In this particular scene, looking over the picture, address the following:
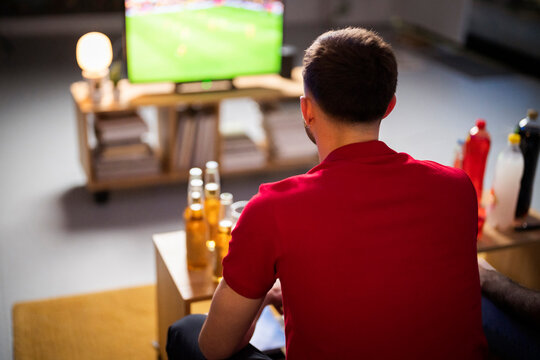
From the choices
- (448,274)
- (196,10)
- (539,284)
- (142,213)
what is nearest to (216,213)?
(448,274)

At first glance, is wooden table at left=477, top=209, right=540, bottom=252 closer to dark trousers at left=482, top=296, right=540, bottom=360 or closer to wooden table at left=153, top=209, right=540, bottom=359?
wooden table at left=153, top=209, right=540, bottom=359

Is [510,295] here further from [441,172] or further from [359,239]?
[359,239]

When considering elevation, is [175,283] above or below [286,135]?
above

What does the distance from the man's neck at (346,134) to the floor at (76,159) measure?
1.62 meters

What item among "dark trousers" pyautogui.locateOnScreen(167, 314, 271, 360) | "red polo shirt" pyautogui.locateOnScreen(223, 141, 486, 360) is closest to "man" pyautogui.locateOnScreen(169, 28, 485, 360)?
"red polo shirt" pyautogui.locateOnScreen(223, 141, 486, 360)

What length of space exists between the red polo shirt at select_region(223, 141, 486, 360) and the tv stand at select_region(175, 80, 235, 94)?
2331 millimetres

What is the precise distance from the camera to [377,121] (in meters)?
1.25

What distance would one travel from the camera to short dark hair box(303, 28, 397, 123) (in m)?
1.18

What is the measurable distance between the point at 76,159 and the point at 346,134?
9.55 ft

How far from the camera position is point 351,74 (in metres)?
1.18

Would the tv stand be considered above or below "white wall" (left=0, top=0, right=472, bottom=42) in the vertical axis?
above

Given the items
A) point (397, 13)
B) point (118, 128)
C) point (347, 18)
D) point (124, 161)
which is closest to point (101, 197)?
point (124, 161)

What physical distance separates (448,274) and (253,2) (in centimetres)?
250

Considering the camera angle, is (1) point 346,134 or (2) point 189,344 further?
(2) point 189,344
